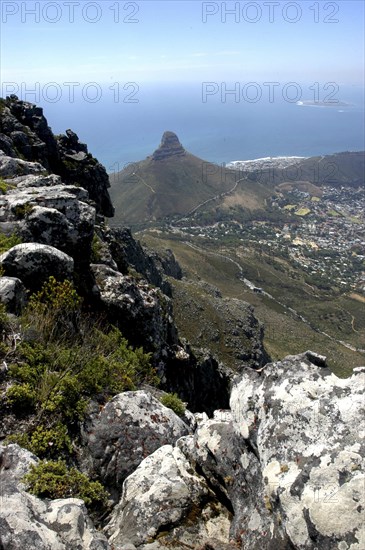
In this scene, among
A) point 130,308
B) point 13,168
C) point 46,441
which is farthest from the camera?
point 13,168

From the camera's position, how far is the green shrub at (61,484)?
6.01 metres

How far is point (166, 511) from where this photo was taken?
599 centimetres

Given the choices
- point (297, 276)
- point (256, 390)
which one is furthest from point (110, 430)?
point (297, 276)

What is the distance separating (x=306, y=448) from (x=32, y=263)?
356 inches

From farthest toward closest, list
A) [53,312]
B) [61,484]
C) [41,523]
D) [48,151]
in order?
1. [48,151]
2. [53,312]
3. [61,484]
4. [41,523]

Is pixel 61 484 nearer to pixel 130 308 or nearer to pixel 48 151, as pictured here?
pixel 130 308

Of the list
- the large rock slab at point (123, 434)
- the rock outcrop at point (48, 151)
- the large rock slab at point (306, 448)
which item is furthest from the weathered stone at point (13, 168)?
the large rock slab at point (306, 448)

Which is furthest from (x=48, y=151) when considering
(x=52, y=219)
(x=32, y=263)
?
(x=32, y=263)

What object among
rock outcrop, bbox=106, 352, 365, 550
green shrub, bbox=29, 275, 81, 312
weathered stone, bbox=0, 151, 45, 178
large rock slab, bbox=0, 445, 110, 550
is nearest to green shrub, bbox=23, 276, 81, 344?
green shrub, bbox=29, 275, 81, 312

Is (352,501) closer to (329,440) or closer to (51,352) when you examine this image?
(329,440)

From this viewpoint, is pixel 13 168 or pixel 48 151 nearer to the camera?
pixel 13 168

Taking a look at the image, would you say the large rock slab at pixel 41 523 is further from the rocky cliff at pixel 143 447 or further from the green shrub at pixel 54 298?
the green shrub at pixel 54 298

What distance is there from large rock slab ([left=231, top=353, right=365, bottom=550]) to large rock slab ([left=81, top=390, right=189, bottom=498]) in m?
1.99

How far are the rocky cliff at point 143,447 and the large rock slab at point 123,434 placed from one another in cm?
2
